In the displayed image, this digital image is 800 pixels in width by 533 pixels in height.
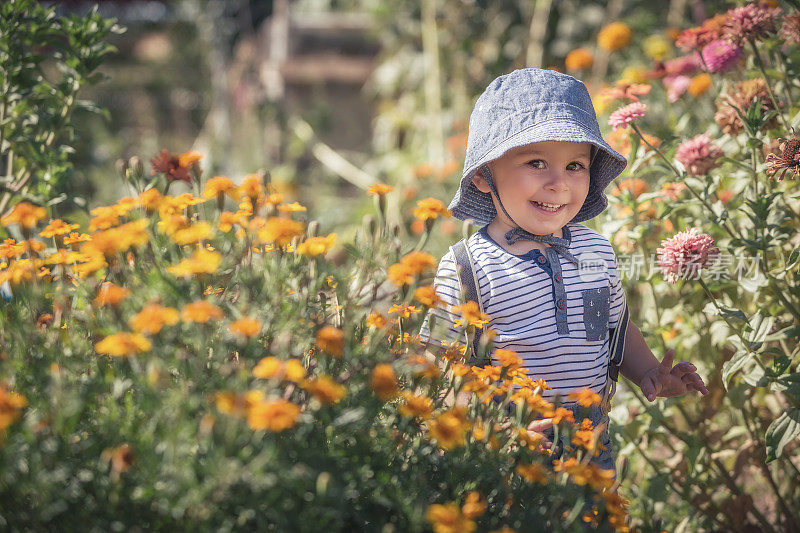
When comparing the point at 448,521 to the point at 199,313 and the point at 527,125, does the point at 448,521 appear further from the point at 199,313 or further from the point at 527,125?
the point at 527,125

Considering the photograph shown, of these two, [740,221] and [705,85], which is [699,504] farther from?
[705,85]

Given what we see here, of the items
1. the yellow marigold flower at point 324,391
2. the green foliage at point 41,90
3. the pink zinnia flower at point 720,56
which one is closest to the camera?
the yellow marigold flower at point 324,391

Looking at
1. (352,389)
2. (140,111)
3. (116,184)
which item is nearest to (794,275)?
(352,389)

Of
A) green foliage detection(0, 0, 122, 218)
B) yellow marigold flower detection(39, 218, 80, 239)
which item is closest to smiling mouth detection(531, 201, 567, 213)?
yellow marigold flower detection(39, 218, 80, 239)

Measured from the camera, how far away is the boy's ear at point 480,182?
5.65ft

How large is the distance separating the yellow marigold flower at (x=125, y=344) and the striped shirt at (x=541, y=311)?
71 centimetres

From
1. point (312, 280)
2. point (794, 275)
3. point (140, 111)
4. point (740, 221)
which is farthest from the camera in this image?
point (140, 111)

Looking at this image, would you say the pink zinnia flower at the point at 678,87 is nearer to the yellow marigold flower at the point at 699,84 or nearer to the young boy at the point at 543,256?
the yellow marigold flower at the point at 699,84

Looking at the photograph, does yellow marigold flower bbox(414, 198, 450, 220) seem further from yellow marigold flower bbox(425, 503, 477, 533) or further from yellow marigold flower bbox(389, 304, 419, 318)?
yellow marigold flower bbox(425, 503, 477, 533)

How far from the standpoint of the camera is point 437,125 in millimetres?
5078

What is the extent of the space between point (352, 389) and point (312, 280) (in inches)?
9.0

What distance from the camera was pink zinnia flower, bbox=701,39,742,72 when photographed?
6.80ft

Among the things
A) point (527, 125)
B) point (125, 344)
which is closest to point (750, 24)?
point (527, 125)

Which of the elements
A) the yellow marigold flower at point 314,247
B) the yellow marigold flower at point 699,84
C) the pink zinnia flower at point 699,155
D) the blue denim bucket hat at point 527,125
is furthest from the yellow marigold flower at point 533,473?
the yellow marigold flower at point 699,84
